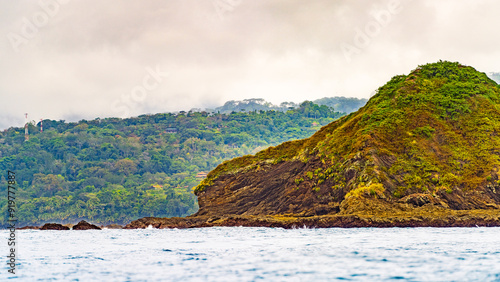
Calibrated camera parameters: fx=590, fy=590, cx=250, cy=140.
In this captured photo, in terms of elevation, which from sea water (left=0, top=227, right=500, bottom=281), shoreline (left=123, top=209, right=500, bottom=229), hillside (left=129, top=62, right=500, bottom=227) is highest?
hillside (left=129, top=62, right=500, bottom=227)

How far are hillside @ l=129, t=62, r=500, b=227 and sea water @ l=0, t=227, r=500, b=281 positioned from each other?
18.6m

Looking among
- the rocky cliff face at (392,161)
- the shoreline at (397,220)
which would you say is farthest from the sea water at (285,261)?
the rocky cliff face at (392,161)

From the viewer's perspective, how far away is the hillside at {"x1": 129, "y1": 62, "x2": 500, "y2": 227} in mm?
62188

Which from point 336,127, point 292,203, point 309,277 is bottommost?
point 309,277

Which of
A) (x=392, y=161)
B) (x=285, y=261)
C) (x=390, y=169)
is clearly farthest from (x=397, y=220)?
(x=285, y=261)

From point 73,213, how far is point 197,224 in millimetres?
109830

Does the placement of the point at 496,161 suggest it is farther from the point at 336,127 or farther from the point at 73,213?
the point at 73,213

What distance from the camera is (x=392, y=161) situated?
68.7 metres

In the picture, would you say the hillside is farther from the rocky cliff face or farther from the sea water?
the sea water

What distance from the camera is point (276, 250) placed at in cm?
3641

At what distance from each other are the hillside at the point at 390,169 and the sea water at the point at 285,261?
732 inches

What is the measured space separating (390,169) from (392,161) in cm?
146

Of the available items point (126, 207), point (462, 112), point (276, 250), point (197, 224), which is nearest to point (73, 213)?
point (126, 207)

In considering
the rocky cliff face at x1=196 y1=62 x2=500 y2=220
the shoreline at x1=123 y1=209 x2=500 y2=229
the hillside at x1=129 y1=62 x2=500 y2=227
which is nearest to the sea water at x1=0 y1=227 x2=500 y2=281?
the shoreline at x1=123 y1=209 x2=500 y2=229
